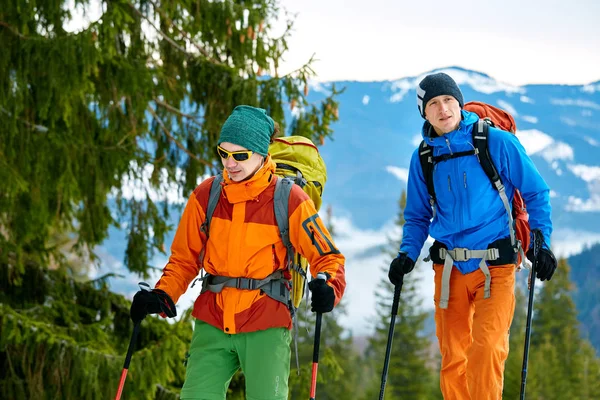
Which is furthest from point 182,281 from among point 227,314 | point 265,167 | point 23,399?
point 23,399

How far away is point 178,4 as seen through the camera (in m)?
10.4

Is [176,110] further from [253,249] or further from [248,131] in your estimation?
[253,249]

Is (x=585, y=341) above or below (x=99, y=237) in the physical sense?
above

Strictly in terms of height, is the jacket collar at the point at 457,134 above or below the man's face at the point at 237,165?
above

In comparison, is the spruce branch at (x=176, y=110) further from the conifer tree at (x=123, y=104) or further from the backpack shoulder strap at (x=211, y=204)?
the backpack shoulder strap at (x=211, y=204)

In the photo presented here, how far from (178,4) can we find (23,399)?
5329 mm

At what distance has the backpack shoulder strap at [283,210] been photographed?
152 inches

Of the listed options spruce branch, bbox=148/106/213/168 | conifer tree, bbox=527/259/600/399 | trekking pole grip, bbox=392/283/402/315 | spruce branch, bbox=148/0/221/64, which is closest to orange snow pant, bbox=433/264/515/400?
trekking pole grip, bbox=392/283/402/315

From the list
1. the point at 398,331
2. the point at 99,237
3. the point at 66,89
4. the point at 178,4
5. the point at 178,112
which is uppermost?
the point at 398,331

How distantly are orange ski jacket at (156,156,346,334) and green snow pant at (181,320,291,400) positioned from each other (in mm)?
57

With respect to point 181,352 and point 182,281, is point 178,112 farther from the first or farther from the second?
point 182,281

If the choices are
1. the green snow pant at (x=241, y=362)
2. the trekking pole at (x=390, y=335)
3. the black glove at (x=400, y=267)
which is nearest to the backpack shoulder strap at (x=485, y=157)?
the black glove at (x=400, y=267)

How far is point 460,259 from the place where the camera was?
4.33 meters

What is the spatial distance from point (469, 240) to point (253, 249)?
4.05 feet
